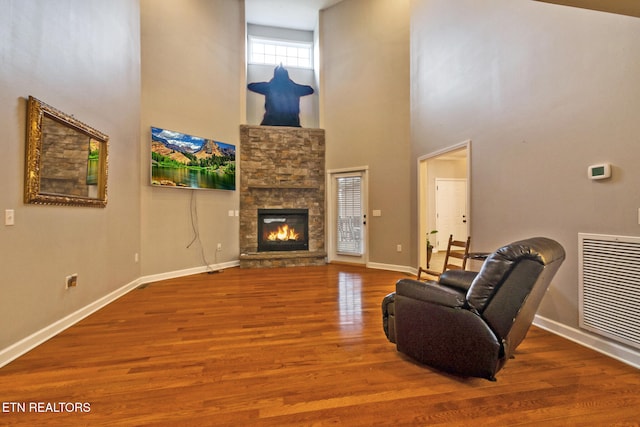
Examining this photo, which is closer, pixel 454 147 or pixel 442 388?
pixel 442 388

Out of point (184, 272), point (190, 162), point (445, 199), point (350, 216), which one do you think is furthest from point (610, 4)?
point (445, 199)

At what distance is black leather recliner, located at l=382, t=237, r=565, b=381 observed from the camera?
1.58 metres

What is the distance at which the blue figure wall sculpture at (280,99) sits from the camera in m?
6.25

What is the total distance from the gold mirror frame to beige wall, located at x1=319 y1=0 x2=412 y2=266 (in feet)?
13.4

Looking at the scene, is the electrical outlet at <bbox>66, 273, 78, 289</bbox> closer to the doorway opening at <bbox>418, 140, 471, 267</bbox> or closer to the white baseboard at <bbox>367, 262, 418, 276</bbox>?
the white baseboard at <bbox>367, 262, 418, 276</bbox>

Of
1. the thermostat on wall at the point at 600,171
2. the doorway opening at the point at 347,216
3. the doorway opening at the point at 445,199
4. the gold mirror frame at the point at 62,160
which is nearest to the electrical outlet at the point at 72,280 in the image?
the gold mirror frame at the point at 62,160

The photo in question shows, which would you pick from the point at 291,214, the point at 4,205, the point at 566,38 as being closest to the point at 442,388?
the point at 566,38

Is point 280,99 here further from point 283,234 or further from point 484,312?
point 484,312

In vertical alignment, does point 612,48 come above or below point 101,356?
above

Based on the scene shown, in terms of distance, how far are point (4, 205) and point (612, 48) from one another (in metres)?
4.71

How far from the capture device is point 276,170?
592 centimetres

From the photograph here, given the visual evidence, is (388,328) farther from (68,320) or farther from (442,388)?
(68,320)

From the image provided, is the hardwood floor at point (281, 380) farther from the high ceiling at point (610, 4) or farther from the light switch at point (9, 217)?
the high ceiling at point (610, 4)

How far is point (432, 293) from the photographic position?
187 cm
